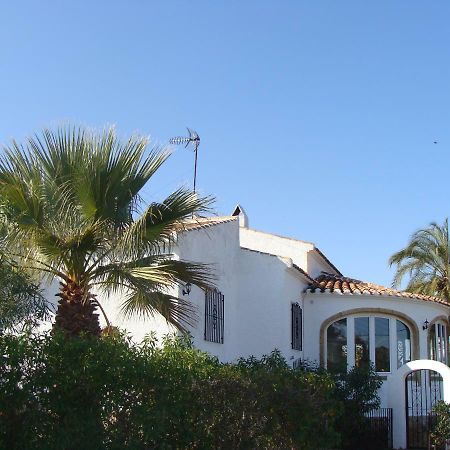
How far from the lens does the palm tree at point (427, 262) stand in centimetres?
3142

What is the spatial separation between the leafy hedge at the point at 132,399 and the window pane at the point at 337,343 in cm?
1243

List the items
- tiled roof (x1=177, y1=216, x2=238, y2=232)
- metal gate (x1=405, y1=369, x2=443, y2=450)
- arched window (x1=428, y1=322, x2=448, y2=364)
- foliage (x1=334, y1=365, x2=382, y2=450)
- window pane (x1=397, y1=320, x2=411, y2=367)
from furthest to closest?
arched window (x1=428, y1=322, x2=448, y2=364)
window pane (x1=397, y1=320, x2=411, y2=367)
metal gate (x1=405, y1=369, x2=443, y2=450)
foliage (x1=334, y1=365, x2=382, y2=450)
tiled roof (x1=177, y1=216, x2=238, y2=232)

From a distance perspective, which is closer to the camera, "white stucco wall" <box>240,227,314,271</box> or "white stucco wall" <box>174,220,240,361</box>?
"white stucco wall" <box>174,220,240,361</box>

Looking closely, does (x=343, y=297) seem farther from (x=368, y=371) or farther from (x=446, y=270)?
(x=446, y=270)

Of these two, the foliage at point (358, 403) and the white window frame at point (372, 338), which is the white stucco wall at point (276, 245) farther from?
the foliage at point (358, 403)

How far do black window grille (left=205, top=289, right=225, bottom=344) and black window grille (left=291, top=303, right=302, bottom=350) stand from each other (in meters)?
3.32

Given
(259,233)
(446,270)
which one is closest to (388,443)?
(259,233)

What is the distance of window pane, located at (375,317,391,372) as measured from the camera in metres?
22.5

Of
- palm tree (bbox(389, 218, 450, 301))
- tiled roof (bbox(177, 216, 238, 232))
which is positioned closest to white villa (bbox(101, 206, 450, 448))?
tiled roof (bbox(177, 216, 238, 232))

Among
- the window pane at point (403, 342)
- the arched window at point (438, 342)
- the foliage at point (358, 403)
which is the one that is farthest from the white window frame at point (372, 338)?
the foliage at point (358, 403)

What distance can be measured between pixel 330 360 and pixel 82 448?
51.5ft

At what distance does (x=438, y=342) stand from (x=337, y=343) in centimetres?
A: 415

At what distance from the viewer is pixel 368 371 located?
60.1ft

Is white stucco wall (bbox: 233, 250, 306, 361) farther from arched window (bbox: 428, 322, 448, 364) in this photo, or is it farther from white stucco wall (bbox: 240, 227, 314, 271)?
arched window (bbox: 428, 322, 448, 364)
